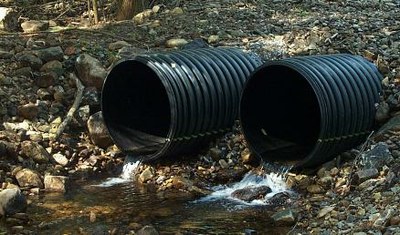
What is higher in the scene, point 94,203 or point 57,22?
point 57,22

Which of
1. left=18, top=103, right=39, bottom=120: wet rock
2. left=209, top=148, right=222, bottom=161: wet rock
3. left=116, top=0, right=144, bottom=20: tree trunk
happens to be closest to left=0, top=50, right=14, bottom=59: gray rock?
left=18, top=103, right=39, bottom=120: wet rock

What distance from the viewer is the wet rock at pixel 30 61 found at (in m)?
7.91

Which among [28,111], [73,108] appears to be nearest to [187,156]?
[73,108]

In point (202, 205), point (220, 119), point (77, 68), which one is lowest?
point (202, 205)

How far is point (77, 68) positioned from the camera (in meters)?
7.93

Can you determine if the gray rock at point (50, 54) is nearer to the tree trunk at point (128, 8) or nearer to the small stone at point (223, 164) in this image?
the tree trunk at point (128, 8)

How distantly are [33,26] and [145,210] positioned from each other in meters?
4.28

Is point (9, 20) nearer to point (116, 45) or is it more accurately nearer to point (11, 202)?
point (116, 45)

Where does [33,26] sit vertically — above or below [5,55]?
above

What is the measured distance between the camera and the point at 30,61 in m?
7.90

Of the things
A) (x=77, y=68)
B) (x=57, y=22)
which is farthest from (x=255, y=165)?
(x=57, y=22)

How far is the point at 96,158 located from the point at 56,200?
1.17 meters

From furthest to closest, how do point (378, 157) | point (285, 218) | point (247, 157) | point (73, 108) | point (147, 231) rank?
point (73, 108) → point (247, 157) → point (378, 157) → point (285, 218) → point (147, 231)

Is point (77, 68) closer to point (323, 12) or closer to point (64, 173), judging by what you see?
point (64, 173)
